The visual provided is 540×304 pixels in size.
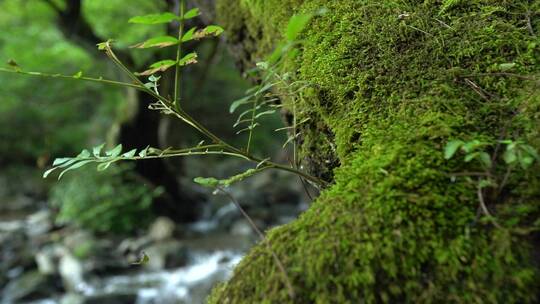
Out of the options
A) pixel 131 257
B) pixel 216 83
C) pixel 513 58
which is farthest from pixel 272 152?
pixel 513 58

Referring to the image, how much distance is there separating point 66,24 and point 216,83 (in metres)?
6.54

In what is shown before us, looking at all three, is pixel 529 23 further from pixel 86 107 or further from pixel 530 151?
pixel 86 107

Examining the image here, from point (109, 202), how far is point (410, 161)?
838cm

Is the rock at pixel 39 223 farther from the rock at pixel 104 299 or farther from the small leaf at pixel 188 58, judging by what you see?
the small leaf at pixel 188 58

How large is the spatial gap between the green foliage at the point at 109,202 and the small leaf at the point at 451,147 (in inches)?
312

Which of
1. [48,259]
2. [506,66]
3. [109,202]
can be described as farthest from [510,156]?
[109,202]

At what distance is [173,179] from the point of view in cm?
961

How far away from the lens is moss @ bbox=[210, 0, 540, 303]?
86 centimetres

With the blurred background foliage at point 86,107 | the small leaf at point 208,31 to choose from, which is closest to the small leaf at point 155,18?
the small leaf at point 208,31

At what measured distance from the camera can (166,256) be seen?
698cm

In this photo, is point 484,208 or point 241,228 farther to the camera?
point 241,228

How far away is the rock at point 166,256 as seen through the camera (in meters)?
6.87

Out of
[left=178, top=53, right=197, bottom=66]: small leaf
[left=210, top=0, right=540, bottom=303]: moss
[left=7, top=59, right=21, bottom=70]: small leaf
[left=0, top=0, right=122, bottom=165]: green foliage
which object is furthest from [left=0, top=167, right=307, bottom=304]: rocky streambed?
[left=0, top=0, right=122, bottom=165]: green foliage

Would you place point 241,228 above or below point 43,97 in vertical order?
below
